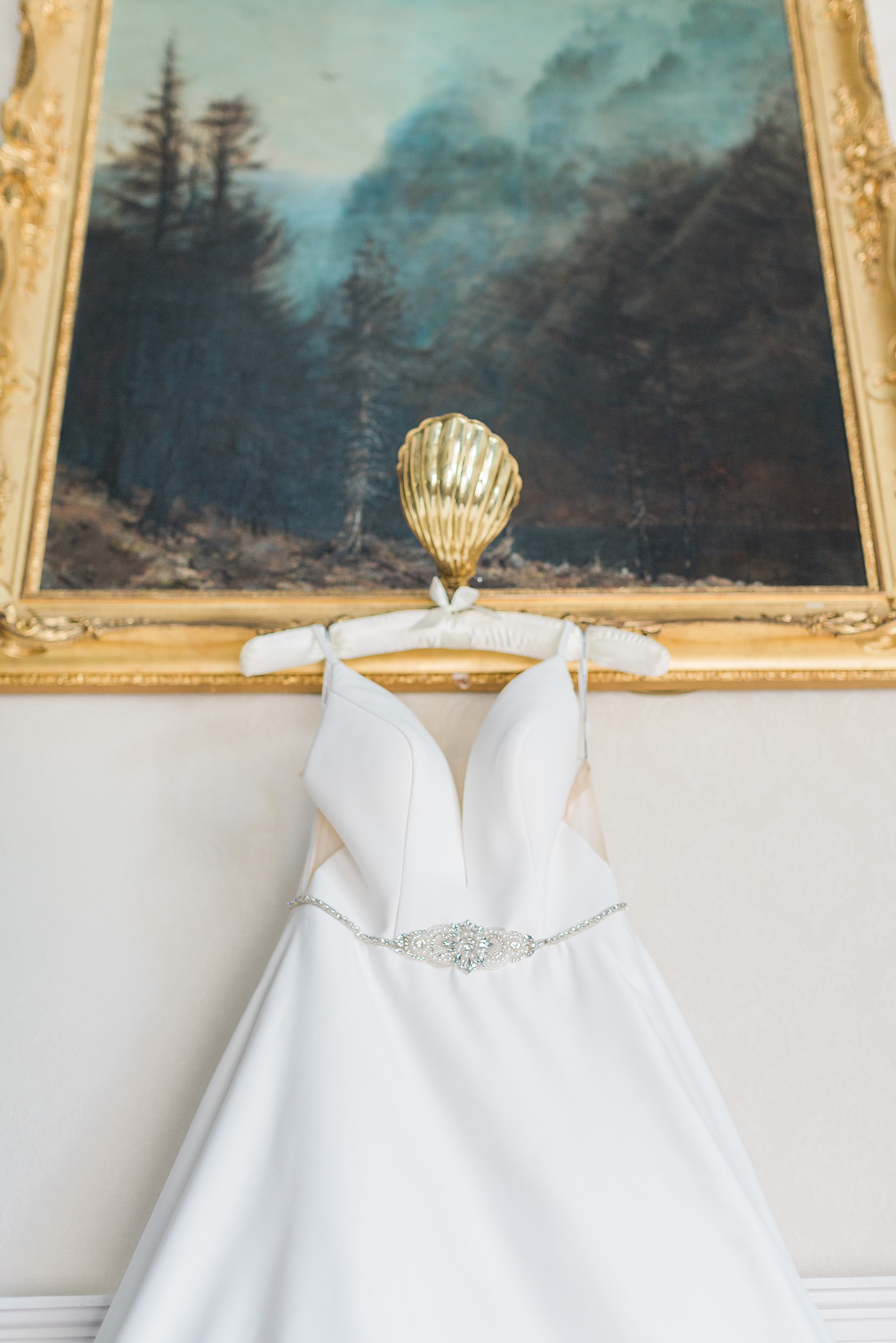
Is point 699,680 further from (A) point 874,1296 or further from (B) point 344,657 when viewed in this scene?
(A) point 874,1296

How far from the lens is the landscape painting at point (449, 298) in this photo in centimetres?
190

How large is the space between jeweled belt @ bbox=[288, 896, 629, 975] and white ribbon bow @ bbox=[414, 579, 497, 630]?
1.68 ft

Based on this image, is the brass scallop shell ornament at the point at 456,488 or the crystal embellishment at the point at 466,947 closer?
the crystal embellishment at the point at 466,947

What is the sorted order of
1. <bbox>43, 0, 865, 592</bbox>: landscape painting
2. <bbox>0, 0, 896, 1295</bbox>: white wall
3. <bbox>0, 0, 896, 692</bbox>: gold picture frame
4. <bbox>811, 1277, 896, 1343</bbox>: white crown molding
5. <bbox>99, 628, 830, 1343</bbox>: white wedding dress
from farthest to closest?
<bbox>43, 0, 865, 592</bbox>: landscape painting, <bbox>0, 0, 896, 692</bbox>: gold picture frame, <bbox>0, 0, 896, 1295</bbox>: white wall, <bbox>811, 1277, 896, 1343</bbox>: white crown molding, <bbox>99, 628, 830, 1343</bbox>: white wedding dress

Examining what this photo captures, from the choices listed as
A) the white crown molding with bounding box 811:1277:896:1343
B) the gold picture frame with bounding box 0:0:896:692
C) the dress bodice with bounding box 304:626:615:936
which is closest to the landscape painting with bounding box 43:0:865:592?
the gold picture frame with bounding box 0:0:896:692

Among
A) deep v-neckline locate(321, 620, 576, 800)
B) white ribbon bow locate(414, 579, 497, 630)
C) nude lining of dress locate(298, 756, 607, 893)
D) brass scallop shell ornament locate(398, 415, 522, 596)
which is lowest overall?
nude lining of dress locate(298, 756, 607, 893)

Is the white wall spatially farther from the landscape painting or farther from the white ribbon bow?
the landscape painting

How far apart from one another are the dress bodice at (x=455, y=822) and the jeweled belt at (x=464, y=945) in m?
0.02

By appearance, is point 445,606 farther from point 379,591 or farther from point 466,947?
point 466,947

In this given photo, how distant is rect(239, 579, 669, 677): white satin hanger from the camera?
1.63 meters

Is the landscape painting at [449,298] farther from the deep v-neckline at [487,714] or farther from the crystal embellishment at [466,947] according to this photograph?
the crystal embellishment at [466,947]

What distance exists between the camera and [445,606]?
166 centimetres

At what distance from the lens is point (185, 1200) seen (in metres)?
1.12

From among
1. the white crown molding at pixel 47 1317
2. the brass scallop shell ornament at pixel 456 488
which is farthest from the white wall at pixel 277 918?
the brass scallop shell ornament at pixel 456 488
